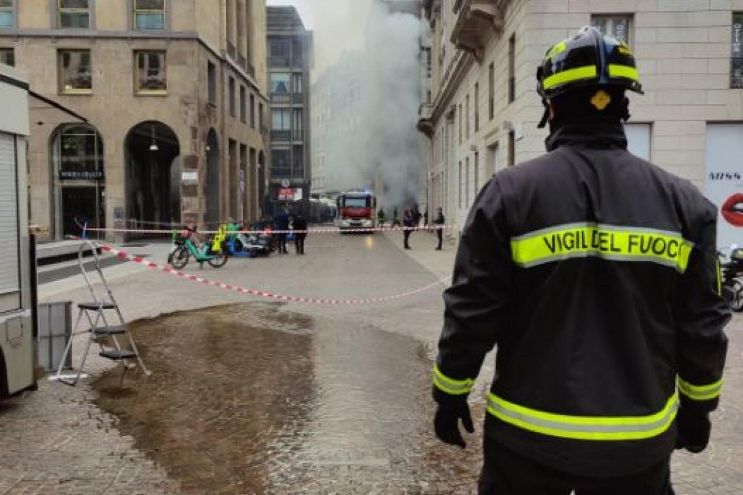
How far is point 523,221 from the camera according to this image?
2.07 metres

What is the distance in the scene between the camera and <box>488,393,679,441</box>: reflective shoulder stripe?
1998mm

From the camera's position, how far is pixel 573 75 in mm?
2164

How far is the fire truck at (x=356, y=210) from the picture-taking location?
42.4 m

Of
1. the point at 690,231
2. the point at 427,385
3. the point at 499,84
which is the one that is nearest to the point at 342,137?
the point at 499,84

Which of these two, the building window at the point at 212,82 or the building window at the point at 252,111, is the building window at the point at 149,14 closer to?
the building window at the point at 212,82

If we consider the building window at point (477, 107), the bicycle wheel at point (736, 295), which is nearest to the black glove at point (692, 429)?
the bicycle wheel at point (736, 295)

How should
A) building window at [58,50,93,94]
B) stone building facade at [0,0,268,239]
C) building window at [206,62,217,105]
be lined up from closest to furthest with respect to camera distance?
stone building facade at [0,0,268,239]
building window at [58,50,93,94]
building window at [206,62,217,105]

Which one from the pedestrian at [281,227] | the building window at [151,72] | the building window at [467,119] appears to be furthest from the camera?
the building window at [151,72]

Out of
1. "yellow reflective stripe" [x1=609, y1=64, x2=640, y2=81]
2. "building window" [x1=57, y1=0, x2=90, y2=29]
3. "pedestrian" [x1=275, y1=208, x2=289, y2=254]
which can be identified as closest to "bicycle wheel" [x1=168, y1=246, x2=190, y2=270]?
"pedestrian" [x1=275, y1=208, x2=289, y2=254]

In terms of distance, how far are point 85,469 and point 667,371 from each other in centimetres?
350

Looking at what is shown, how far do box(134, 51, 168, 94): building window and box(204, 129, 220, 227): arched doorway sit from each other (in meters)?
3.16

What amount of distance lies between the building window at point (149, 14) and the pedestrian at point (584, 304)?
31.3 meters

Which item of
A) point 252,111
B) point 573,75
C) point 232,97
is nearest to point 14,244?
point 573,75

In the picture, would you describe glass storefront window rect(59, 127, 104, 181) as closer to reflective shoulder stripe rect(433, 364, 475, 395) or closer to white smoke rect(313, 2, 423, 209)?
white smoke rect(313, 2, 423, 209)
